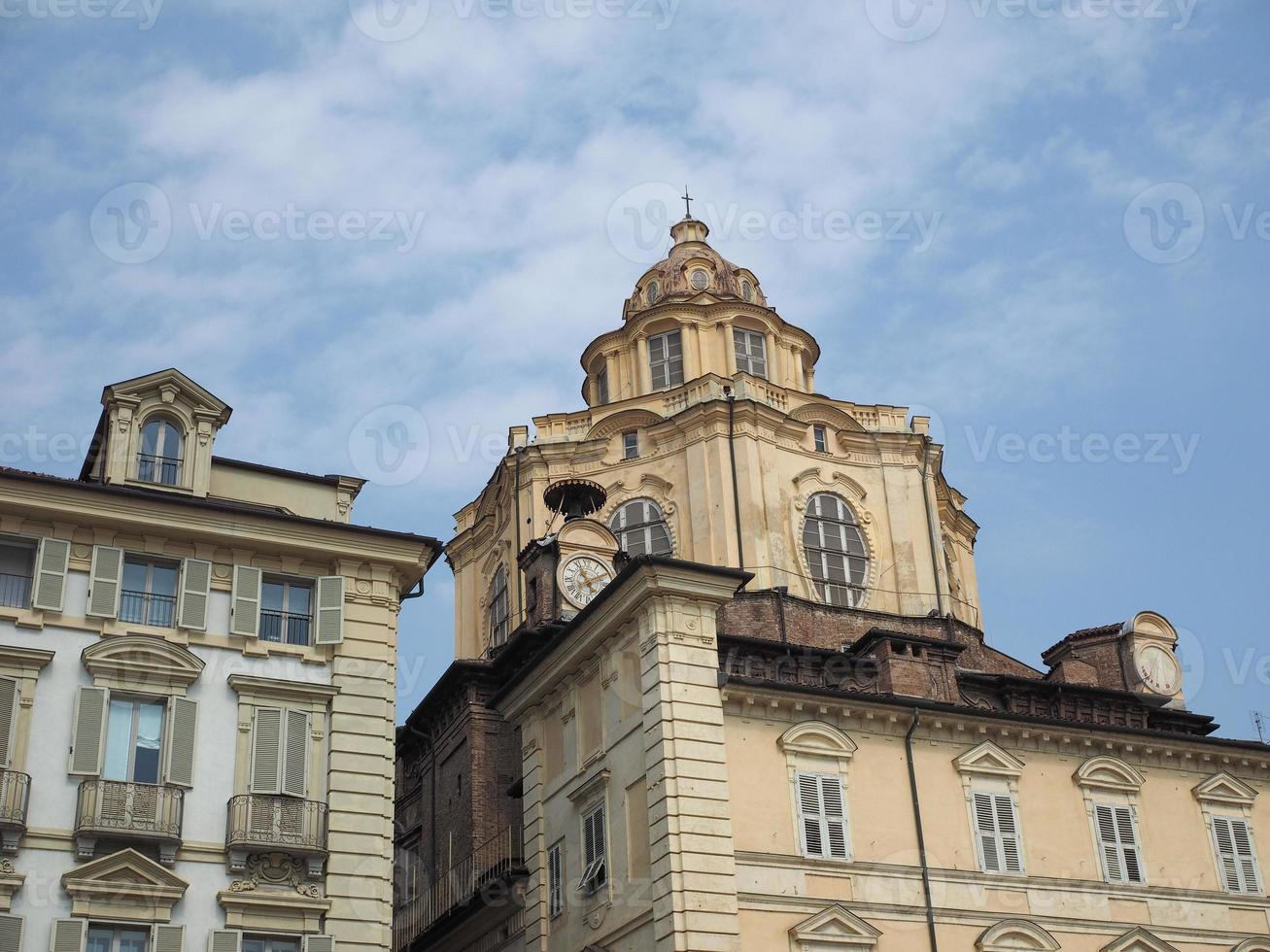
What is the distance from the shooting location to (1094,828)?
35.2 m

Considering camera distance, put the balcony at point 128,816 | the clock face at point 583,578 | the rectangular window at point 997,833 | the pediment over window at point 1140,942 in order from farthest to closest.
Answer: the clock face at point 583,578, the pediment over window at point 1140,942, the rectangular window at point 997,833, the balcony at point 128,816

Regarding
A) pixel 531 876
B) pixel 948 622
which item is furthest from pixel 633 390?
pixel 531 876

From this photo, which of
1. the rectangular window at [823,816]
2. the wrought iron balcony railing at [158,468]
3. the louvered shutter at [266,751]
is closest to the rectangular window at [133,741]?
the louvered shutter at [266,751]

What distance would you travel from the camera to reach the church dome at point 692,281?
5681 centimetres

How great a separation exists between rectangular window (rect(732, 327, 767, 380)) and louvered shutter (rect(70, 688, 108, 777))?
3065 centimetres

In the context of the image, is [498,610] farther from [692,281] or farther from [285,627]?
[285,627]

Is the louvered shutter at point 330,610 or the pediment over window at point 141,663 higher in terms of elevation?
the louvered shutter at point 330,610

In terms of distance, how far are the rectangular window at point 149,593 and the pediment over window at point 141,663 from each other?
23.9 inches

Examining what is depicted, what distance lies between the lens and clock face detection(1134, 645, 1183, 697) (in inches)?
1767

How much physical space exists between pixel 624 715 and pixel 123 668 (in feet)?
32.2

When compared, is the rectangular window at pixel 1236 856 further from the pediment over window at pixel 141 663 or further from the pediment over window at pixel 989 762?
the pediment over window at pixel 141 663

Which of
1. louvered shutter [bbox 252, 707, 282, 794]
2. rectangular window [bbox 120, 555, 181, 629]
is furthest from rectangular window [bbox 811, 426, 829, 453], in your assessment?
louvered shutter [bbox 252, 707, 282, 794]

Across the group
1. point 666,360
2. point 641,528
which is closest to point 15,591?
point 641,528

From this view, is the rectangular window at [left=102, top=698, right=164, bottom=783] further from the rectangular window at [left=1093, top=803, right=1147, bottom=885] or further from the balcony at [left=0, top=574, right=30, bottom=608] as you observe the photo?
the rectangular window at [left=1093, top=803, right=1147, bottom=885]
